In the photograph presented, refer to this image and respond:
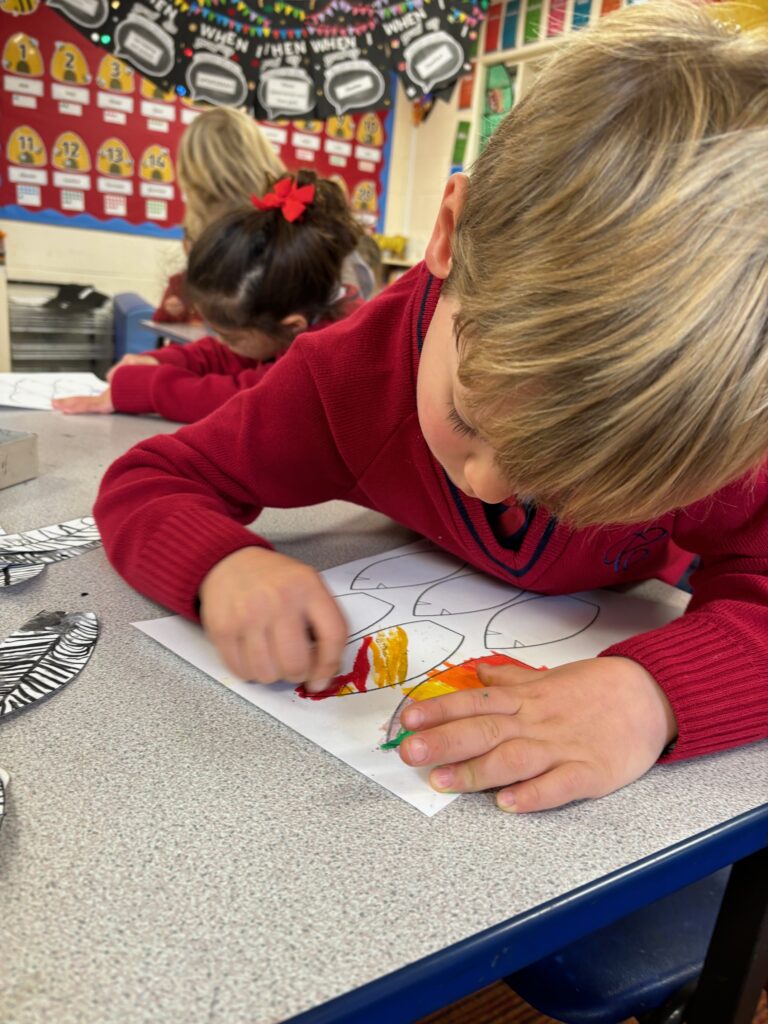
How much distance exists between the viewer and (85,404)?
106 centimetres

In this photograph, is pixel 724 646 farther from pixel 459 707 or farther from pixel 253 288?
pixel 253 288

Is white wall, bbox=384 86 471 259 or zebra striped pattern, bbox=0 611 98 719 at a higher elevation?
white wall, bbox=384 86 471 259

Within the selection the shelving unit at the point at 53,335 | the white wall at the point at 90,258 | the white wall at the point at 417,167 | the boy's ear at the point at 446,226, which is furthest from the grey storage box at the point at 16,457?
the white wall at the point at 417,167

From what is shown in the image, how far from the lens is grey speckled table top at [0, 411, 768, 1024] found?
24cm

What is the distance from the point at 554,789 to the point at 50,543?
0.42 m

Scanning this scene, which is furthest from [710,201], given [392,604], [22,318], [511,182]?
[22,318]

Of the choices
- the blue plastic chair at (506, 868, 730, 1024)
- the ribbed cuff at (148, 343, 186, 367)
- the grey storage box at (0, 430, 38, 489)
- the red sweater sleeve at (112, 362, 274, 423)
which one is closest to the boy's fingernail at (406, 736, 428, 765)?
the blue plastic chair at (506, 868, 730, 1024)

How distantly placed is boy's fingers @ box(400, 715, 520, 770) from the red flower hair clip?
87cm

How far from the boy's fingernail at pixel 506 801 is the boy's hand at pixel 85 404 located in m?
0.89

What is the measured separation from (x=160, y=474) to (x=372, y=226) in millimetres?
2935

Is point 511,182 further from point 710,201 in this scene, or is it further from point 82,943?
point 82,943

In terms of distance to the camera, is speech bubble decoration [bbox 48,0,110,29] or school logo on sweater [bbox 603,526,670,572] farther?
speech bubble decoration [bbox 48,0,110,29]

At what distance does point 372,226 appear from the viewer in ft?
10.8

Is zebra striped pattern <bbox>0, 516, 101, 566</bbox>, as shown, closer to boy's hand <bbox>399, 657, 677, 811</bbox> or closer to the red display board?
boy's hand <bbox>399, 657, 677, 811</bbox>
